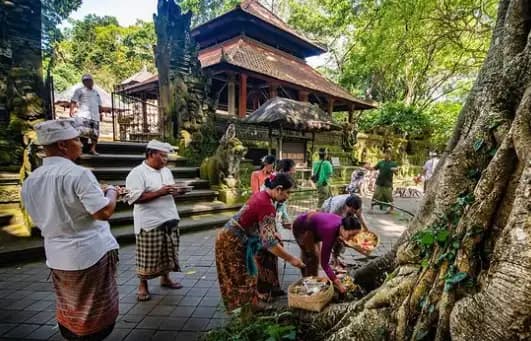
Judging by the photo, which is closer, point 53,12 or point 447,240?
point 447,240

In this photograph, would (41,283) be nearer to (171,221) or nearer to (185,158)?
(171,221)

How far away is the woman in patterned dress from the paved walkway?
35cm

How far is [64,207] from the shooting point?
5.92ft

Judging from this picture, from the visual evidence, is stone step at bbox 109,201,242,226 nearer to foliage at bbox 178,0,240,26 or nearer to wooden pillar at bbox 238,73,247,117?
wooden pillar at bbox 238,73,247,117

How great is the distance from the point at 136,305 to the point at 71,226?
1.55 m

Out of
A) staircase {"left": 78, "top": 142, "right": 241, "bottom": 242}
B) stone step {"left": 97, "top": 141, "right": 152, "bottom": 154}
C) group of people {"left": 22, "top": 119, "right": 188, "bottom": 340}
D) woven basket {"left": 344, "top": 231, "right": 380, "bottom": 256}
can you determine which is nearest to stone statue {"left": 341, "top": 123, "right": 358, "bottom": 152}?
staircase {"left": 78, "top": 142, "right": 241, "bottom": 242}

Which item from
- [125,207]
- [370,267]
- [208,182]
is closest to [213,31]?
[208,182]

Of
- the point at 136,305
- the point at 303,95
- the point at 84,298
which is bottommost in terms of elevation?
the point at 136,305

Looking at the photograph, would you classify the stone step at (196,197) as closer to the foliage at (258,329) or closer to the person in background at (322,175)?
the person in background at (322,175)

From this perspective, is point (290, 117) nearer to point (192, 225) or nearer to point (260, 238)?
point (192, 225)

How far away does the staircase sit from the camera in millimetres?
5372

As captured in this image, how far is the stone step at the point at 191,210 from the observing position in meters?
5.22

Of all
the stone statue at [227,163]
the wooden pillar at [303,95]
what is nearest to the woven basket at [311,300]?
the stone statue at [227,163]

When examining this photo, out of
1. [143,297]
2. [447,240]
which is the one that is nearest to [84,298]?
[143,297]
